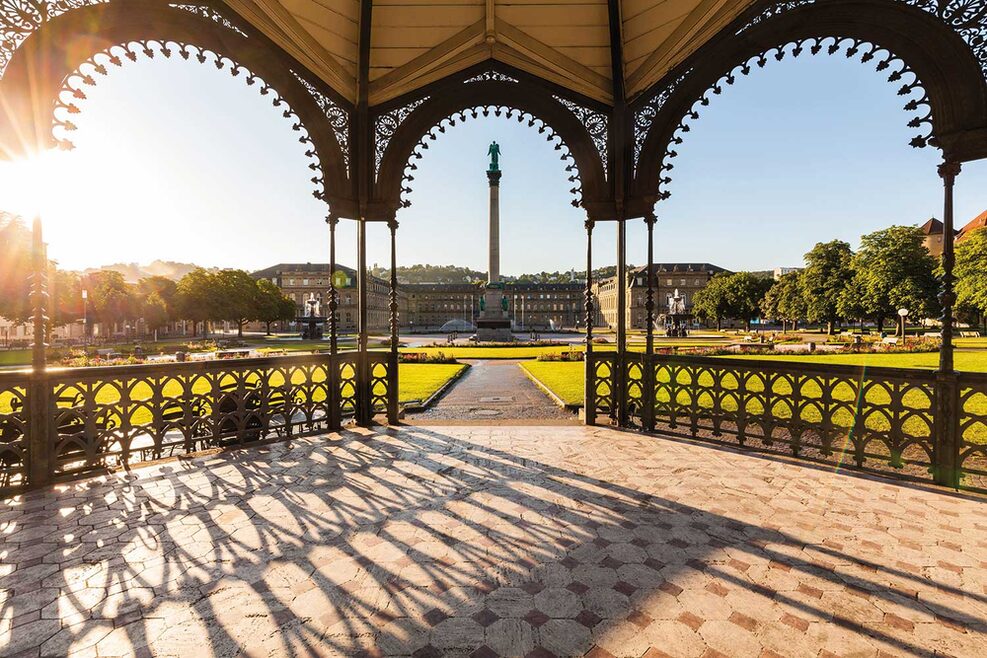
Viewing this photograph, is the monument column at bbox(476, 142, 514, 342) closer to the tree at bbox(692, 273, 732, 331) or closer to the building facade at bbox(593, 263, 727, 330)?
the tree at bbox(692, 273, 732, 331)

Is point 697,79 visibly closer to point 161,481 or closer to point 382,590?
point 382,590

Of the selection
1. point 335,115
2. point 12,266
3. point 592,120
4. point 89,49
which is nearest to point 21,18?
point 89,49

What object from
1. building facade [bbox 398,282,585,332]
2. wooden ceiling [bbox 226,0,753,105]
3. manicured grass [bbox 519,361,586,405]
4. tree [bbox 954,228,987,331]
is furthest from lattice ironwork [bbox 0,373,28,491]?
building facade [bbox 398,282,585,332]

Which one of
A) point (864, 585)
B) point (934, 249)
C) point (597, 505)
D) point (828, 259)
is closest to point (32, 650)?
point (597, 505)

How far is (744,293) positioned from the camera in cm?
7231

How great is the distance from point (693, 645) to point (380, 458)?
4312 mm

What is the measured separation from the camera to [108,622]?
8.44ft

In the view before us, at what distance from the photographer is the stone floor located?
2443mm

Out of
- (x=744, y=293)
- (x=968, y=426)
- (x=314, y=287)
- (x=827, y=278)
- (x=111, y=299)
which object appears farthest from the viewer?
(x=314, y=287)

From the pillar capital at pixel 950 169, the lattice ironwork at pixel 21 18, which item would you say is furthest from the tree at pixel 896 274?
the lattice ironwork at pixel 21 18

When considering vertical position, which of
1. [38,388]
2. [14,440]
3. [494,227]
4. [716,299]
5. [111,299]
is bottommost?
[14,440]

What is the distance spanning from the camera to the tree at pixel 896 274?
116 feet

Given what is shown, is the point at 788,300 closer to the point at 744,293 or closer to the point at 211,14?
the point at 744,293

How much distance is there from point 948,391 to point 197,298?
56.1 meters
